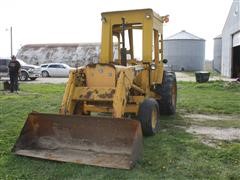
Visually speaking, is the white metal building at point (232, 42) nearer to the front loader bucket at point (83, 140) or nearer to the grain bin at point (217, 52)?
the grain bin at point (217, 52)

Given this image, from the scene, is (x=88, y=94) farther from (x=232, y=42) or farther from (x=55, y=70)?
(x=55, y=70)

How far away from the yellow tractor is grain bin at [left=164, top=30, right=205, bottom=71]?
1729 inches

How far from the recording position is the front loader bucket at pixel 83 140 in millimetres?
6262

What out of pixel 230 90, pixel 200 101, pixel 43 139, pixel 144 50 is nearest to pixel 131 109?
pixel 144 50

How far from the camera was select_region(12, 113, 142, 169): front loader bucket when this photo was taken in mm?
6262

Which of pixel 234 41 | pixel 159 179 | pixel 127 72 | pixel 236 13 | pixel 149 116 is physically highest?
pixel 236 13

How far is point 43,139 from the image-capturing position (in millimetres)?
6914

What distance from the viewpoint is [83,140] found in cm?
Answer: 669

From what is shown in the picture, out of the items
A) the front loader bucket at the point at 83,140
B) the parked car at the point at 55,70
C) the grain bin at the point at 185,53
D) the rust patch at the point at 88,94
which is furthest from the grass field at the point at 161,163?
the grain bin at the point at 185,53

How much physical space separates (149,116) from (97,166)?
2.13 meters

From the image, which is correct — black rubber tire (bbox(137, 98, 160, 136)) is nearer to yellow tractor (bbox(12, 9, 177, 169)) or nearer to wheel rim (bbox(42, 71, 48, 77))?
yellow tractor (bbox(12, 9, 177, 169))

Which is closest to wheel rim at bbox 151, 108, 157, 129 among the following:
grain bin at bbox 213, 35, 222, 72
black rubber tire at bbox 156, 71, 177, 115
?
black rubber tire at bbox 156, 71, 177, 115

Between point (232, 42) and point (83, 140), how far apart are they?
3036 centimetres

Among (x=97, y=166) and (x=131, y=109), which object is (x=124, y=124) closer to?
(x=97, y=166)
